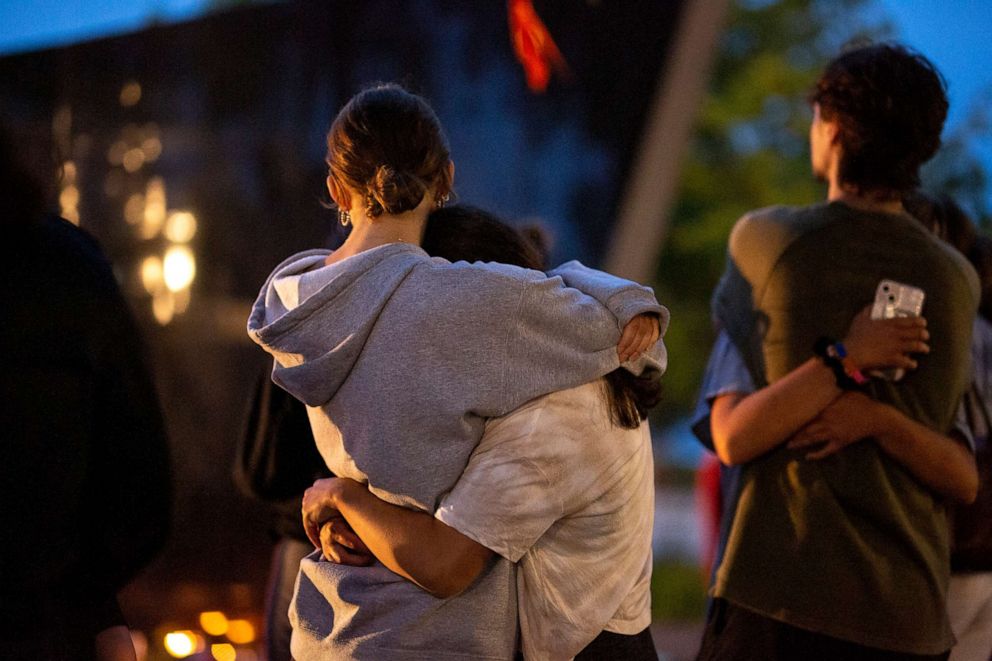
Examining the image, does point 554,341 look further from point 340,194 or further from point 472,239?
point 340,194

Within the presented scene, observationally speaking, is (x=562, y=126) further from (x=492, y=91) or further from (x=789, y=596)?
(x=789, y=596)

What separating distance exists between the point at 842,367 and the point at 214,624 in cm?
196

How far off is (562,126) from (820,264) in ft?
6.94

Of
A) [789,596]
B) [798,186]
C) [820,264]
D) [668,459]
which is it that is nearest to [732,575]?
[789,596]

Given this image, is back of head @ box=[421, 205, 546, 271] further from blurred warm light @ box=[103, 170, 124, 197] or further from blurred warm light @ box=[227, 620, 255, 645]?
blurred warm light @ box=[103, 170, 124, 197]

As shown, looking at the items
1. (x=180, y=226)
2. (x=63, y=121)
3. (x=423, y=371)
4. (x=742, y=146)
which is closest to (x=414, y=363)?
(x=423, y=371)

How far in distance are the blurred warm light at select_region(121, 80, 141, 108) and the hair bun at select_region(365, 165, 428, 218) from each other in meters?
2.95

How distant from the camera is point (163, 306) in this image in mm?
4422

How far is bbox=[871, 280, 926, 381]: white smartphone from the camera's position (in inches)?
85.2

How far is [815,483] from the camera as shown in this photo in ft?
7.13

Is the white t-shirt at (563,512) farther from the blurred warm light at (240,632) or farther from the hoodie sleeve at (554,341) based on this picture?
the blurred warm light at (240,632)

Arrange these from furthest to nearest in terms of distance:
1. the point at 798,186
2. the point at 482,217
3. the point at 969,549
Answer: the point at 798,186
the point at 969,549
the point at 482,217

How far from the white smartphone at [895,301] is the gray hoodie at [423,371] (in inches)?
27.0

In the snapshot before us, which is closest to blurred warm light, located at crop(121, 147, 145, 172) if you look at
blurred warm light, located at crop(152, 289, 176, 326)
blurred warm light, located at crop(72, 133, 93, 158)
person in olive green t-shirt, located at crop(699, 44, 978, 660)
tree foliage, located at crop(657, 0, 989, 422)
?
blurred warm light, located at crop(72, 133, 93, 158)
